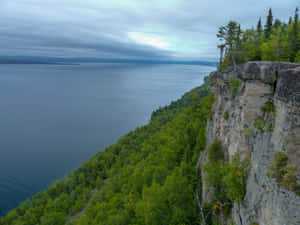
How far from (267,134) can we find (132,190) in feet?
69.4

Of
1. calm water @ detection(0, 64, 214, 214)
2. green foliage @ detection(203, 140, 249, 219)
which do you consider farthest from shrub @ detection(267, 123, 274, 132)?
calm water @ detection(0, 64, 214, 214)

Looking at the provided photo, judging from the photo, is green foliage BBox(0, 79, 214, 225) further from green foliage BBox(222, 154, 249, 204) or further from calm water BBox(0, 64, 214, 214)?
calm water BBox(0, 64, 214, 214)

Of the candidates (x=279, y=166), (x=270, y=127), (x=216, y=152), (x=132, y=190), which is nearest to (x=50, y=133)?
(x=132, y=190)

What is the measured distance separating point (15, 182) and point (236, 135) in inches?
1785

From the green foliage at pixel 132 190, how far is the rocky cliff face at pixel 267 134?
23.4ft

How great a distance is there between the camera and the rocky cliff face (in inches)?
243

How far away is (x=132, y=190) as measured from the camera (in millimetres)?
25406

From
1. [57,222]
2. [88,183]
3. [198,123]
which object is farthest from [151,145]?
[57,222]

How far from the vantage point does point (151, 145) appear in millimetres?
39781

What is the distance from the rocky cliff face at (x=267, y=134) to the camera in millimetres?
6184

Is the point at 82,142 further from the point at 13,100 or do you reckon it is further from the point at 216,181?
the point at 13,100

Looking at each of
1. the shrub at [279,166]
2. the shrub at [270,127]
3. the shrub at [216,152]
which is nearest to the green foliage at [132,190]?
the shrub at [216,152]

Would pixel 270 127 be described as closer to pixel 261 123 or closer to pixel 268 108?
pixel 261 123

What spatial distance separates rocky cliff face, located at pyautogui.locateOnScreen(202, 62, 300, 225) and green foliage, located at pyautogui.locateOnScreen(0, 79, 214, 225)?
714 cm
